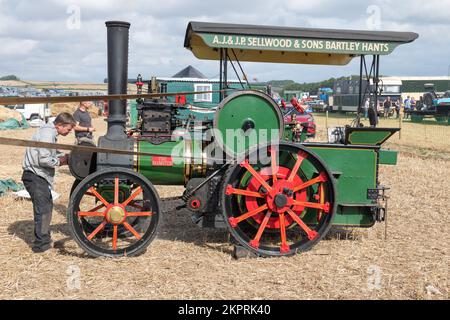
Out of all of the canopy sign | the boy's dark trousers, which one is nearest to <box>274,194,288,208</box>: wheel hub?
the canopy sign

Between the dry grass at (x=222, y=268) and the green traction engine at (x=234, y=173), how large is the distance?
0.24 m

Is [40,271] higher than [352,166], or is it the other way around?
[352,166]

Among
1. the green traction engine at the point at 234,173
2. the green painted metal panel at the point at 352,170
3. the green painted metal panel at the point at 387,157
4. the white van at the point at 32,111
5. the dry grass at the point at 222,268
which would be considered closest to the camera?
the dry grass at the point at 222,268

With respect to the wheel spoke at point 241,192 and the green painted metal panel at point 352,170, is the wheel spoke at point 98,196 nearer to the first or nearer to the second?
the wheel spoke at point 241,192

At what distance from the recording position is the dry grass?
12.7 ft

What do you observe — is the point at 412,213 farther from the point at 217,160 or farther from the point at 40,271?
the point at 40,271

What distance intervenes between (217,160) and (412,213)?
322 centimetres

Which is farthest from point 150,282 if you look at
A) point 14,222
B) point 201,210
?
point 14,222

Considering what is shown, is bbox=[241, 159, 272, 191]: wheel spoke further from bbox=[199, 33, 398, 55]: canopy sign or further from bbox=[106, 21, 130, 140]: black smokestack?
bbox=[106, 21, 130, 140]: black smokestack

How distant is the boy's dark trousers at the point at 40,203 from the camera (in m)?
4.68

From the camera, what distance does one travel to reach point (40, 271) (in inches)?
168

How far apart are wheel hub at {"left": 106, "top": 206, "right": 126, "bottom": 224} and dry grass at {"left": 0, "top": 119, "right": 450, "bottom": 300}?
1.21ft

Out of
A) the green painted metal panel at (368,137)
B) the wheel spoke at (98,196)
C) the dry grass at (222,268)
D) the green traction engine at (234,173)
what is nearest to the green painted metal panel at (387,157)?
the green traction engine at (234,173)
